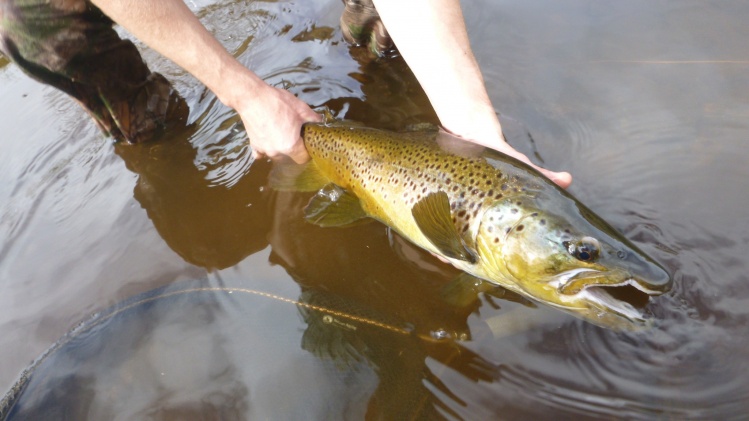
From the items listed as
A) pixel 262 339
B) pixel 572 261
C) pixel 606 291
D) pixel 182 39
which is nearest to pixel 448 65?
pixel 572 261

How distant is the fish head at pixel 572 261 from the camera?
188cm

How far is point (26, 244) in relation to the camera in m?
3.42

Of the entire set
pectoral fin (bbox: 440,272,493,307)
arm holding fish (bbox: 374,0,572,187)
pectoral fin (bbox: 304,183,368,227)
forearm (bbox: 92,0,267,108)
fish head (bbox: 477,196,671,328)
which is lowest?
pectoral fin (bbox: 440,272,493,307)

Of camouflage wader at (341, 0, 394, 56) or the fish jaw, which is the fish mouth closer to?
the fish jaw

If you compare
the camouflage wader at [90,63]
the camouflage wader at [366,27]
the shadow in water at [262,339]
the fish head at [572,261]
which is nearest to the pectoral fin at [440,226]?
the fish head at [572,261]

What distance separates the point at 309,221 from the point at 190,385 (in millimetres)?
1081

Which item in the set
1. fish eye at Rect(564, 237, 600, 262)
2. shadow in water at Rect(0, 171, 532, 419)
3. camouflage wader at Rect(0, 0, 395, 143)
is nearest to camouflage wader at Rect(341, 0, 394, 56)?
camouflage wader at Rect(0, 0, 395, 143)

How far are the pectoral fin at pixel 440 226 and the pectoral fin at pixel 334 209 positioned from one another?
1.81ft

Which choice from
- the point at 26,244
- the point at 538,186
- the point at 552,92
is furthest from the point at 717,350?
the point at 26,244

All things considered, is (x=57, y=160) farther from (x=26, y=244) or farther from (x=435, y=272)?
(x=435, y=272)

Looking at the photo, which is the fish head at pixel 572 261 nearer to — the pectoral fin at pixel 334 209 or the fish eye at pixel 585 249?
the fish eye at pixel 585 249

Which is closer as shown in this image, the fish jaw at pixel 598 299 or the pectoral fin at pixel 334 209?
the fish jaw at pixel 598 299

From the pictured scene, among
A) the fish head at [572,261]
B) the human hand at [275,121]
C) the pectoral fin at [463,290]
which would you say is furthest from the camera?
the human hand at [275,121]

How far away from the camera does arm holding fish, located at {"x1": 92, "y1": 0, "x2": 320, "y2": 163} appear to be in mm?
2826
